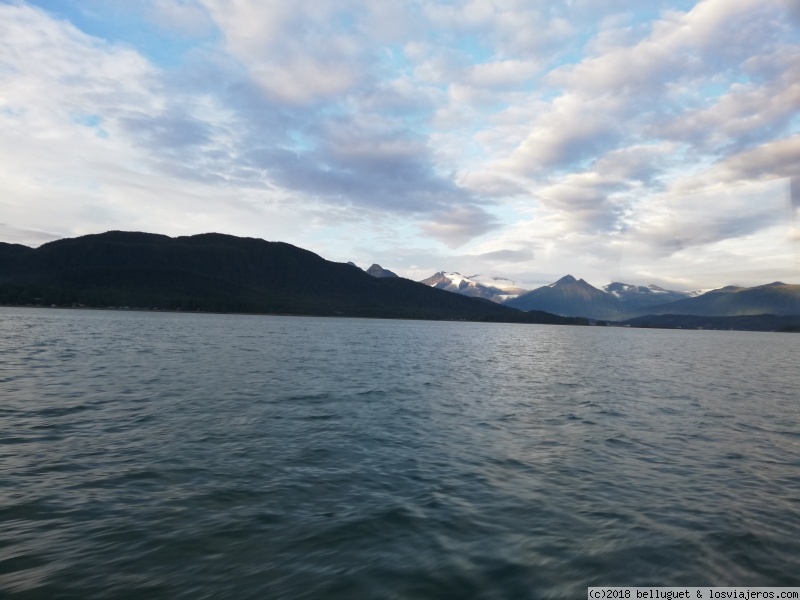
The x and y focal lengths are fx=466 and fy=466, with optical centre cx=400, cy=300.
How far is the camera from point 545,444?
2514cm

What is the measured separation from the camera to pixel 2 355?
177 feet

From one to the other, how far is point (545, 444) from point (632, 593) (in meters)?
13.8

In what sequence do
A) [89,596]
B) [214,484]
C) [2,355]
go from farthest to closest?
[2,355] → [214,484] → [89,596]

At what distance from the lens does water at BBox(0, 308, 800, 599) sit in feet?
39.2

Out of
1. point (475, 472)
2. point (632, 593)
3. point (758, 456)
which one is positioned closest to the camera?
point (632, 593)

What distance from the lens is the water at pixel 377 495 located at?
39.2 feet

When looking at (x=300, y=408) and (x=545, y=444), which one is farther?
(x=300, y=408)

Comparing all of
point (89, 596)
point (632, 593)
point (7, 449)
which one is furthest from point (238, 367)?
point (632, 593)

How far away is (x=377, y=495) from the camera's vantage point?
17312 mm

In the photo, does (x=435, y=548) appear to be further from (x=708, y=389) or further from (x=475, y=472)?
(x=708, y=389)

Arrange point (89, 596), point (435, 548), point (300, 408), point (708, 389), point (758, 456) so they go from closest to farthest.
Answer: point (89, 596) → point (435, 548) → point (758, 456) → point (300, 408) → point (708, 389)

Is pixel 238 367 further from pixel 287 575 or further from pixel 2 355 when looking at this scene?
pixel 287 575

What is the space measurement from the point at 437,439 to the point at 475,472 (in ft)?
18.3

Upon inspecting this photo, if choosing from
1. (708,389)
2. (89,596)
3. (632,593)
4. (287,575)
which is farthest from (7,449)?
(708,389)
